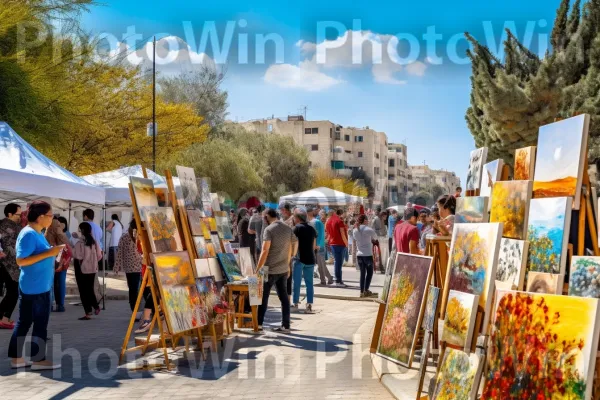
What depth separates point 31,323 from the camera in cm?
848

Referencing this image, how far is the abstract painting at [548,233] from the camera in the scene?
5645 mm

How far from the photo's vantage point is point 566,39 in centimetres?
2258

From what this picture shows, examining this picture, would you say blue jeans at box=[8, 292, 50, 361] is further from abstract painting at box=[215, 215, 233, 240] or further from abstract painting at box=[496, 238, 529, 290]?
abstract painting at box=[496, 238, 529, 290]

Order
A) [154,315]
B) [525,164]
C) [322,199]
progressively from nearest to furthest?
[525,164] < [154,315] < [322,199]

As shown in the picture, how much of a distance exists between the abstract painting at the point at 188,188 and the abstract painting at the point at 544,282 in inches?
232

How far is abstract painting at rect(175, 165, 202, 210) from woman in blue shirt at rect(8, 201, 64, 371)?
2448 millimetres

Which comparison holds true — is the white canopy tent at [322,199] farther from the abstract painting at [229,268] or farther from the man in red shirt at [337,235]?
the abstract painting at [229,268]

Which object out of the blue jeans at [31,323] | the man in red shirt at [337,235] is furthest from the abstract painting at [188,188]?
the man in red shirt at [337,235]

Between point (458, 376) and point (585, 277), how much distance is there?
115cm

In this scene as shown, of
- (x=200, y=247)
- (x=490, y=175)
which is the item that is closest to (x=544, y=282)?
(x=490, y=175)

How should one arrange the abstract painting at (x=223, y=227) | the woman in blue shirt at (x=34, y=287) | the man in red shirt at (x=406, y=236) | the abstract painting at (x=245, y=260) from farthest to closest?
the abstract painting at (x=223, y=227) → the abstract painting at (x=245, y=260) → the man in red shirt at (x=406, y=236) → the woman in blue shirt at (x=34, y=287)

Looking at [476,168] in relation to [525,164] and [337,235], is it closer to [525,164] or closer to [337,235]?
[525,164]

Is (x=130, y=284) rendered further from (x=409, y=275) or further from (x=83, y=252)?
(x=409, y=275)

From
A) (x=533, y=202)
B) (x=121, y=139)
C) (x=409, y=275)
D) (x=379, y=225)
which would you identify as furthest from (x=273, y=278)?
(x=121, y=139)
